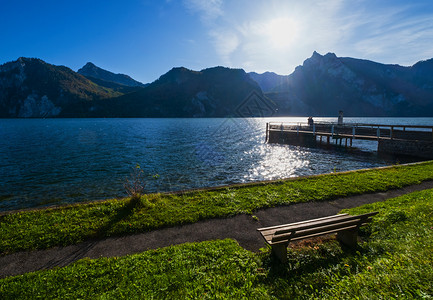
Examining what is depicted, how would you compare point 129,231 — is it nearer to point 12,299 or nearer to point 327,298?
point 12,299

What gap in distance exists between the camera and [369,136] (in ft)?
92.2

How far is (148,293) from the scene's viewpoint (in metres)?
4.12

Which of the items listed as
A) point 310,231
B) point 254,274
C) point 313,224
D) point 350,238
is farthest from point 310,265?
point 350,238

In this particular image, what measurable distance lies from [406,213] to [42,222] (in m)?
12.6

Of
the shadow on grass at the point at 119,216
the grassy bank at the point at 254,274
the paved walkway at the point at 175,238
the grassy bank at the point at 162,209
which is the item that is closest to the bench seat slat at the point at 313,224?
the grassy bank at the point at 254,274

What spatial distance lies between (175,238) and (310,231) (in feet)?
13.5

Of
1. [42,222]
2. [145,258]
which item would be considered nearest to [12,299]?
[145,258]

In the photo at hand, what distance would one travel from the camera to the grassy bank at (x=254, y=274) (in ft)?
11.8

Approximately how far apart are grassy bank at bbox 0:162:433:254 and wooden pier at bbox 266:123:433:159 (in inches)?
532

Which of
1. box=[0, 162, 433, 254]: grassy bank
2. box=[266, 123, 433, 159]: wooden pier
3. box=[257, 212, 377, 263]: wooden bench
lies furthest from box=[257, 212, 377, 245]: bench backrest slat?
box=[266, 123, 433, 159]: wooden pier

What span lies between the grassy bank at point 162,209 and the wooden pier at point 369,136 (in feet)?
44.3

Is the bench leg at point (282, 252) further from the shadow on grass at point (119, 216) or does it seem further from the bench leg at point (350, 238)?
the shadow on grass at point (119, 216)

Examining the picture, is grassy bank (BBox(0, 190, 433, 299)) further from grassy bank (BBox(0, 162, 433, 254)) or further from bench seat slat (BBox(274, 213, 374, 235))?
grassy bank (BBox(0, 162, 433, 254))

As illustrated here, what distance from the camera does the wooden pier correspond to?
22669mm
